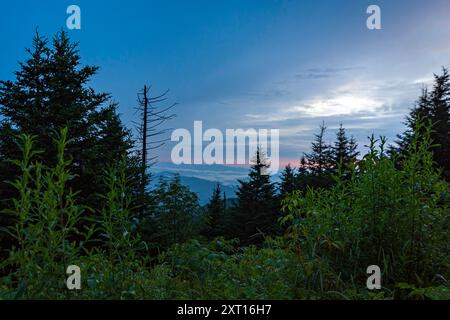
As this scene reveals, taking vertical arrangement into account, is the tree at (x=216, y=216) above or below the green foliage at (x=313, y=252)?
below

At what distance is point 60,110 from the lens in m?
15.5

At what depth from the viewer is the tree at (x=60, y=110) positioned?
51.3 ft

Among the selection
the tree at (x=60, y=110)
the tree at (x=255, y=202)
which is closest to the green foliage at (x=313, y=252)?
the tree at (x=60, y=110)

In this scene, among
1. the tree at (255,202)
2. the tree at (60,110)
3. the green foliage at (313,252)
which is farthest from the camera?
the tree at (255,202)

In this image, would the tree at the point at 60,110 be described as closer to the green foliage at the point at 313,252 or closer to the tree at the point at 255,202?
the green foliage at the point at 313,252

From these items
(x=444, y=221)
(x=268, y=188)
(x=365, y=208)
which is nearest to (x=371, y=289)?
(x=365, y=208)

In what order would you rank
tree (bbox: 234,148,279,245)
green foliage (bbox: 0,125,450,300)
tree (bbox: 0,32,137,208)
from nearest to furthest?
green foliage (bbox: 0,125,450,300)
tree (bbox: 0,32,137,208)
tree (bbox: 234,148,279,245)

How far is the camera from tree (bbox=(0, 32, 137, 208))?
15.6 m

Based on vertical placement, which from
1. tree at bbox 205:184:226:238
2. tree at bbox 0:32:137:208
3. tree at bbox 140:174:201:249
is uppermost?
tree at bbox 0:32:137:208

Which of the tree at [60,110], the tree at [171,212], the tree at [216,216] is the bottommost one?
the tree at [216,216]

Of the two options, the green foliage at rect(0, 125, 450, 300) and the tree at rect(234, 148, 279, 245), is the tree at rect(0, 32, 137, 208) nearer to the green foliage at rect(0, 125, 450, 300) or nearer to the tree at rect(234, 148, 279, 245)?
the green foliage at rect(0, 125, 450, 300)

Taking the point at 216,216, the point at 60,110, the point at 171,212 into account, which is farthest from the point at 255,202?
the point at 60,110

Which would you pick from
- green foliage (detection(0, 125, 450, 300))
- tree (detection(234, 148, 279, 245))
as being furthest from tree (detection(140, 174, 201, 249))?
tree (detection(234, 148, 279, 245))
